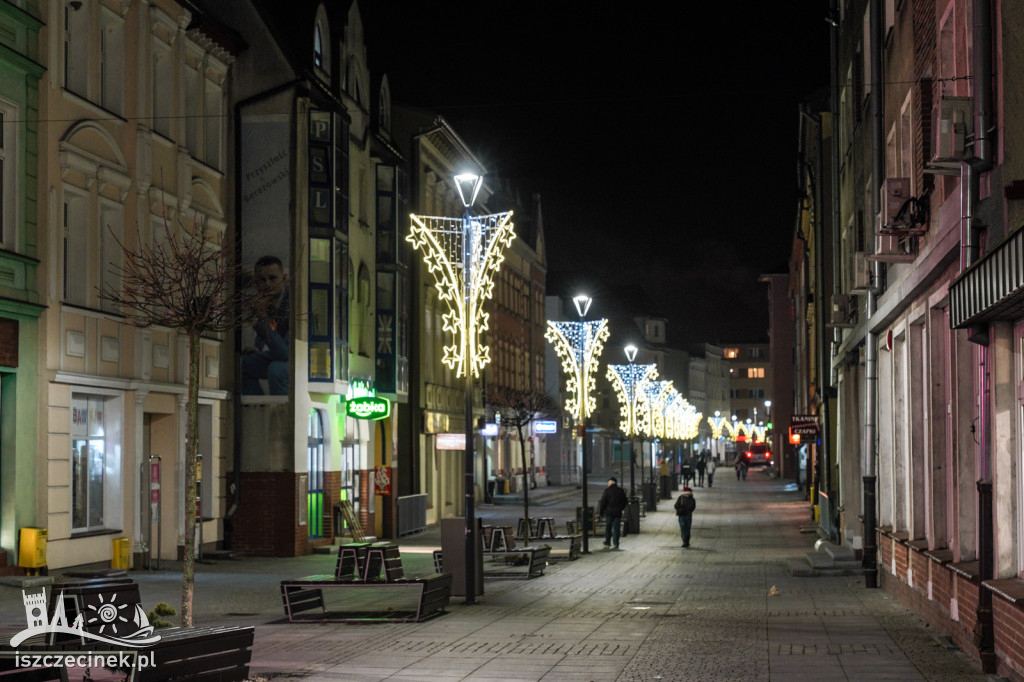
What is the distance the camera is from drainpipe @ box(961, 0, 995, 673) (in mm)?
12961

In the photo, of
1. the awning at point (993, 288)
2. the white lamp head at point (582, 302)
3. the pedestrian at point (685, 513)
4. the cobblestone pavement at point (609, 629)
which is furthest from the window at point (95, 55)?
the pedestrian at point (685, 513)

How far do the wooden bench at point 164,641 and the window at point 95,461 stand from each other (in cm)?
1194

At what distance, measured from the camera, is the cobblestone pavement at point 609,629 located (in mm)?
13818

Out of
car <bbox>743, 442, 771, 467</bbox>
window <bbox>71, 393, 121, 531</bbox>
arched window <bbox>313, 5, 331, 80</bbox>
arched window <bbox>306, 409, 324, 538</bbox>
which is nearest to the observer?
window <bbox>71, 393, 121, 531</bbox>

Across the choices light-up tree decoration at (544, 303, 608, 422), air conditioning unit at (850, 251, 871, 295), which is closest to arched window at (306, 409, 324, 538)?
light-up tree decoration at (544, 303, 608, 422)

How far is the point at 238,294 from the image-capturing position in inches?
734

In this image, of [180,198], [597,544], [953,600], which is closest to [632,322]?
[597,544]

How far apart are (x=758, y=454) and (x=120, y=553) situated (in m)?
112

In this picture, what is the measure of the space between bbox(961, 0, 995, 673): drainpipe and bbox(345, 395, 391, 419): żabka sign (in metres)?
22.6

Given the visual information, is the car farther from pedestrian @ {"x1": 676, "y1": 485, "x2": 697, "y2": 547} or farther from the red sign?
pedestrian @ {"x1": 676, "y1": 485, "x2": 697, "y2": 547}

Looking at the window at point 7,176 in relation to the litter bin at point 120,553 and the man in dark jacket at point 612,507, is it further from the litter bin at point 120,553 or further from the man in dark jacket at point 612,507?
the man in dark jacket at point 612,507

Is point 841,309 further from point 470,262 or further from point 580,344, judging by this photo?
point 470,262

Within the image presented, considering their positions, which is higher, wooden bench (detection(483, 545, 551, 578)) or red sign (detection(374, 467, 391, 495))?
red sign (detection(374, 467, 391, 495))

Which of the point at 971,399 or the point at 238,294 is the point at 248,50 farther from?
the point at 971,399
